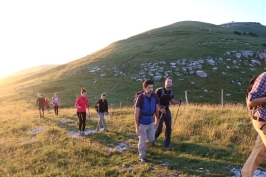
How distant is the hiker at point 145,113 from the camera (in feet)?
25.6

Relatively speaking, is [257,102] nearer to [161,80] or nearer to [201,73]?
[161,80]

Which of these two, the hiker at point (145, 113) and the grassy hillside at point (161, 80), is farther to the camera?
the grassy hillside at point (161, 80)

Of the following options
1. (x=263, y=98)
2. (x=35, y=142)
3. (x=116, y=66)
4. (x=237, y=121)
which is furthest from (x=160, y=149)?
(x=116, y=66)

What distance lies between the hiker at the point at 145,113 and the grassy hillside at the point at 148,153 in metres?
0.76

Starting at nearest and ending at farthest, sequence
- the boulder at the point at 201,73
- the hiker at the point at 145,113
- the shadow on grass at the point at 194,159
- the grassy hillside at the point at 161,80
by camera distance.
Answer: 1. the shadow on grass at the point at 194,159
2. the hiker at the point at 145,113
3. the grassy hillside at the point at 161,80
4. the boulder at the point at 201,73

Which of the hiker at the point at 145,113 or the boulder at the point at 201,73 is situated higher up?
the boulder at the point at 201,73

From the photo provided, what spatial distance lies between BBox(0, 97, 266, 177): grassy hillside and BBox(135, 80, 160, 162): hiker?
0.76 metres

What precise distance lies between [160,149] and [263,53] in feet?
190

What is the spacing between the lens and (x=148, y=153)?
8852 millimetres

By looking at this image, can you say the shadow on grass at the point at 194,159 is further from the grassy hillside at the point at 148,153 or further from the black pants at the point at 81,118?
the black pants at the point at 81,118

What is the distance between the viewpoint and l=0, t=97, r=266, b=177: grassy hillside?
7.50m

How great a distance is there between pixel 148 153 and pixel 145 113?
5.96ft

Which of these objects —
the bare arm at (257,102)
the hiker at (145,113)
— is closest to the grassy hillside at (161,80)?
the hiker at (145,113)

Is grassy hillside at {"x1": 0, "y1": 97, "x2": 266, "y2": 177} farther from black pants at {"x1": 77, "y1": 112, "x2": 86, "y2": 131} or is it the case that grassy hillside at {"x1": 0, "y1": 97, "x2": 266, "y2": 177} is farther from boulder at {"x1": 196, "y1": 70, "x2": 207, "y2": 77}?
boulder at {"x1": 196, "y1": 70, "x2": 207, "y2": 77}
